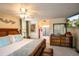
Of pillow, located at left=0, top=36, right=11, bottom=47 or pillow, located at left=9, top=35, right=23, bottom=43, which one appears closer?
pillow, located at left=0, top=36, right=11, bottom=47

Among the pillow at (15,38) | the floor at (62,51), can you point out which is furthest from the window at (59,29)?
the pillow at (15,38)

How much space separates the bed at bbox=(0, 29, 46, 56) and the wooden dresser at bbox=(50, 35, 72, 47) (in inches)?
6.8

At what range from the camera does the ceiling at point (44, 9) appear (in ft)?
6.52

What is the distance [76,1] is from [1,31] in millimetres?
1281

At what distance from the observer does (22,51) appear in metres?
2.05

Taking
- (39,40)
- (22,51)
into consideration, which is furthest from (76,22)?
(22,51)

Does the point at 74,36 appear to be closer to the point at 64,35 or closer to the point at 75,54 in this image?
the point at 64,35

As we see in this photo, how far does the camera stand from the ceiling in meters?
1.99

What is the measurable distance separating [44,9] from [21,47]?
77 centimetres

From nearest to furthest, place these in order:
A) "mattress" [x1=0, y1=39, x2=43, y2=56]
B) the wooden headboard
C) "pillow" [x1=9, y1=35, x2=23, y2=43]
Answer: "mattress" [x1=0, y1=39, x2=43, y2=56] → the wooden headboard → "pillow" [x1=9, y1=35, x2=23, y2=43]

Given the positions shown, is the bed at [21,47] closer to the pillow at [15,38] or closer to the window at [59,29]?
the pillow at [15,38]

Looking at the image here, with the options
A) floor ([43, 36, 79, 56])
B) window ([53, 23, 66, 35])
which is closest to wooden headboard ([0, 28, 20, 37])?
floor ([43, 36, 79, 56])

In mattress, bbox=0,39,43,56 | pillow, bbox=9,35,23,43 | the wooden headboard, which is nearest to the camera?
mattress, bbox=0,39,43,56

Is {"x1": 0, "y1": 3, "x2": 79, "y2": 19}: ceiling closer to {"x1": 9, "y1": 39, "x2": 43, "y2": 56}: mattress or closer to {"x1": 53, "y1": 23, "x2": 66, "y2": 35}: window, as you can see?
{"x1": 53, "y1": 23, "x2": 66, "y2": 35}: window
